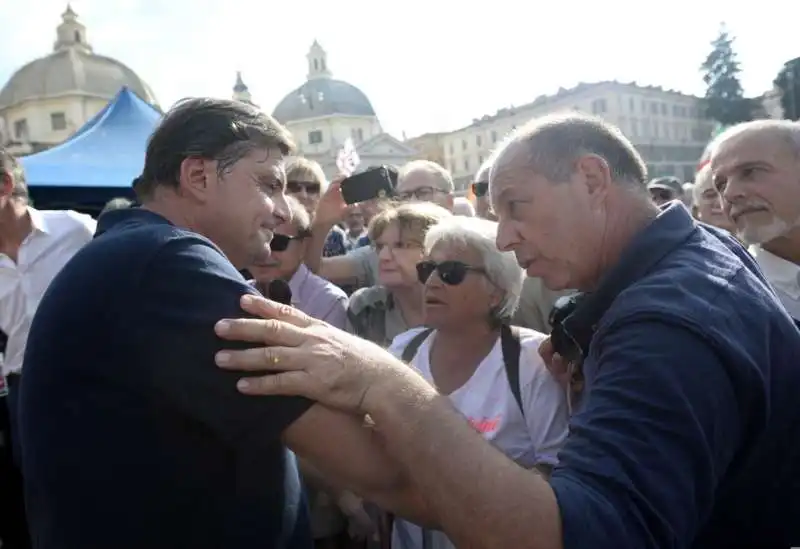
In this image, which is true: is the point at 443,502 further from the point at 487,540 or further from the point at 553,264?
the point at 553,264

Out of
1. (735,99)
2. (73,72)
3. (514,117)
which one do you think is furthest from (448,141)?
(73,72)

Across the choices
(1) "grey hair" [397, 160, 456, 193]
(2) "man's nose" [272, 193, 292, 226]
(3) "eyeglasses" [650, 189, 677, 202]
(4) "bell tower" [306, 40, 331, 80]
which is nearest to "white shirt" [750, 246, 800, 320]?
(2) "man's nose" [272, 193, 292, 226]

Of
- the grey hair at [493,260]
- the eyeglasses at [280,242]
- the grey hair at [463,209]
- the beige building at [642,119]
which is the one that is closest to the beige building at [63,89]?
the beige building at [642,119]

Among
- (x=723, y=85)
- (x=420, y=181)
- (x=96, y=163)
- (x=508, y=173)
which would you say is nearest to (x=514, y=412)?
(x=508, y=173)

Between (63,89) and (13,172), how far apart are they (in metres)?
→ 68.1

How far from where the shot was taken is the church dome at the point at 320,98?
88375mm

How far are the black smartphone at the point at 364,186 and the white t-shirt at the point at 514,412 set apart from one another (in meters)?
1.62

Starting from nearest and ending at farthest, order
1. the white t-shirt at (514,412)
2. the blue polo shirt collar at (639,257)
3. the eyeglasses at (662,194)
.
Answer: the blue polo shirt collar at (639,257) → the white t-shirt at (514,412) → the eyeglasses at (662,194)

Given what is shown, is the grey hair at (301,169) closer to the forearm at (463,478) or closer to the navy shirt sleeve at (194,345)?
the navy shirt sleeve at (194,345)

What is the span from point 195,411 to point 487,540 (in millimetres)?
642

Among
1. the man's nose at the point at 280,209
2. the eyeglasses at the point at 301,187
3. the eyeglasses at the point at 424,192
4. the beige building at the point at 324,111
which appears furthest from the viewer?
the beige building at the point at 324,111

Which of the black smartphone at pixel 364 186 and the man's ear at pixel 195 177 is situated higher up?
the man's ear at pixel 195 177

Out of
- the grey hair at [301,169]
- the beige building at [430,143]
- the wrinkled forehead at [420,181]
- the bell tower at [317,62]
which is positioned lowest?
the wrinkled forehead at [420,181]

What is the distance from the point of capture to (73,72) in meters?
64.1
